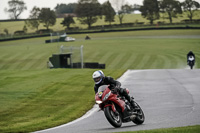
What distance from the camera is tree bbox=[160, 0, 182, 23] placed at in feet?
447

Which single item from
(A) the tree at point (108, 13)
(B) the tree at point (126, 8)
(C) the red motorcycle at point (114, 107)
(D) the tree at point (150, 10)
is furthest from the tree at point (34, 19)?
(C) the red motorcycle at point (114, 107)

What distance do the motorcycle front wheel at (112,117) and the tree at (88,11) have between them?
12977cm

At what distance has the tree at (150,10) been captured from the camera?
5364 inches

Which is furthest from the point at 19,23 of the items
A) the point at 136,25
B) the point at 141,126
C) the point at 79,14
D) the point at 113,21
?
the point at 141,126

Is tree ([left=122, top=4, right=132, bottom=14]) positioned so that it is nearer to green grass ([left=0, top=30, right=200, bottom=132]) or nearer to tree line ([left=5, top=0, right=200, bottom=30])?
tree line ([left=5, top=0, right=200, bottom=30])

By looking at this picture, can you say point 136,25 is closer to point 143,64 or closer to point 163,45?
point 163,45

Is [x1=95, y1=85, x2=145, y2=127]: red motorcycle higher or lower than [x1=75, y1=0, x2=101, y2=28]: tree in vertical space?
higher

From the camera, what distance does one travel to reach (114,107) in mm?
12094

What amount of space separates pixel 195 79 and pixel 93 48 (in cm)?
4808

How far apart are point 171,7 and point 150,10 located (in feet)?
23.2

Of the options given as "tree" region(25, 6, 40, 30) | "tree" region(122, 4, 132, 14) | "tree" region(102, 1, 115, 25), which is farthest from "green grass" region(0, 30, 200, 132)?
"tree" region(122, 4, 132, 14)

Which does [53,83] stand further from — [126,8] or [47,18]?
Answer: [126,8]

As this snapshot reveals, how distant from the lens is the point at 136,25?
365ft

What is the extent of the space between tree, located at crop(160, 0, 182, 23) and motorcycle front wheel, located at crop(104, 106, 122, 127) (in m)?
125
